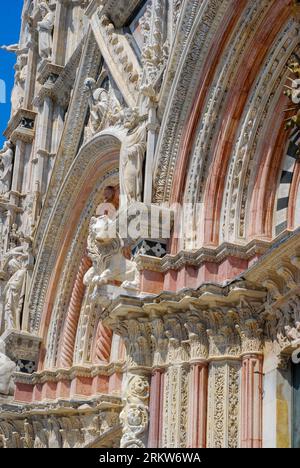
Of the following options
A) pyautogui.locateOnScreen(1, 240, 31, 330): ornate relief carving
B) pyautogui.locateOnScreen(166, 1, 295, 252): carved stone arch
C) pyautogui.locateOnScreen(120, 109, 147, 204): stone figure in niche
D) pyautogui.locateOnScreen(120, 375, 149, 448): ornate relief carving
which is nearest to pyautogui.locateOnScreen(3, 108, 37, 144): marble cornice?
pyautogui.locateOnScreen(1, 240, 31, 330): ornate relief carving

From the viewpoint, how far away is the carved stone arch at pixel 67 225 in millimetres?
15211

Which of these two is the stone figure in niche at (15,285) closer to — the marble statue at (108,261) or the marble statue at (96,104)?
the marble statue at (96,104)

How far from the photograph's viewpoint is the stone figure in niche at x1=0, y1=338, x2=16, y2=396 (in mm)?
16172

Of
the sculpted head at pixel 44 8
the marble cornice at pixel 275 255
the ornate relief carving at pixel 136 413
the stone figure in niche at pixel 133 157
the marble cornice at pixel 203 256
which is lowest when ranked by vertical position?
the ornate relief carving at pixel 136 413

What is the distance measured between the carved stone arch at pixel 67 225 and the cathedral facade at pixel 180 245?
0.13 feet

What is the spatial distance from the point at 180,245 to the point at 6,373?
19.3 feet

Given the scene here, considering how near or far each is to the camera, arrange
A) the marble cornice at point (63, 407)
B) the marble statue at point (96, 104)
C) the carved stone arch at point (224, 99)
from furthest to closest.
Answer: the marble statue at point (96, 104) < the marble cornice at point (63, 407) < the carved stone arch at point (224, 99)

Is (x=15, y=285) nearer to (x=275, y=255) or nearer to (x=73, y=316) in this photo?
(x=73, y=316)

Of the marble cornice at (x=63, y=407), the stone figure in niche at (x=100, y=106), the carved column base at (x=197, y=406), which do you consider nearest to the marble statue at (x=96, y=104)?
the stone figure in niche at (x=100, y=106)

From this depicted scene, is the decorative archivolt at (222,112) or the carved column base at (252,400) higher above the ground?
the decorative archivolt at (222,112)

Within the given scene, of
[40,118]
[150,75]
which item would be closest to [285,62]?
[150,75]

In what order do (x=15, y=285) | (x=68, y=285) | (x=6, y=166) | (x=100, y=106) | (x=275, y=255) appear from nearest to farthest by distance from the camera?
(x=275, y=255), (x=100, y=106), (x=68, y=285), (x=15, y=285), (x=6, y=166)

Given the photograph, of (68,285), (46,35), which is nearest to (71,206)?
(68,285)

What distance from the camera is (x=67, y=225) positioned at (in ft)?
52.7
